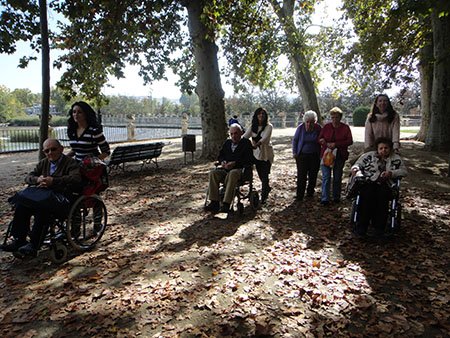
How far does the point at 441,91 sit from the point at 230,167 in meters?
10.2

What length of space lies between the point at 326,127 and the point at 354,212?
2.00 metres

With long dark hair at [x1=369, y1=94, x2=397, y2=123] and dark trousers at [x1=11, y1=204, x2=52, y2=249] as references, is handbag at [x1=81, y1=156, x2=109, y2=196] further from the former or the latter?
long dark hair at [x1=369, y1=94, x2=397, y2=123]

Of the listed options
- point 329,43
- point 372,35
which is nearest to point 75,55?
point 372,35

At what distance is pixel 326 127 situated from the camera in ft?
21.5

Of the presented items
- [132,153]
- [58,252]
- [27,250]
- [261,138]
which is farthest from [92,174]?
[132,153]

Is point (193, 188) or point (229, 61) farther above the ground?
point (229, 61)

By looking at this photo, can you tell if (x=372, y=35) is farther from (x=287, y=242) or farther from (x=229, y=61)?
(x=287, y=242)

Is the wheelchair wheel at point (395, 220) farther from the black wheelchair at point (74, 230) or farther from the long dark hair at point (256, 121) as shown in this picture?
the black wheelchair at point (74, 230)

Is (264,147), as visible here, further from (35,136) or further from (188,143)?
(35,136)

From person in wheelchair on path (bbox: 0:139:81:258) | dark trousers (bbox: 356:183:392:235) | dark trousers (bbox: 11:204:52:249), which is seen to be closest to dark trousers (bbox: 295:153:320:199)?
dark trousers (bbox: 356:183:392:235)

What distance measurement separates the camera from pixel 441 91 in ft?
40.2

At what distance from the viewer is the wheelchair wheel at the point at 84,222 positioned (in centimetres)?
442

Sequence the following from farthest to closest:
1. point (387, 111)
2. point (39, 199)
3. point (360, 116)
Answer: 1. point (360, 116)
2. point (387, 111)
3. point (39, 199)

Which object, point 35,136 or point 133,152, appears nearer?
point 133,152
